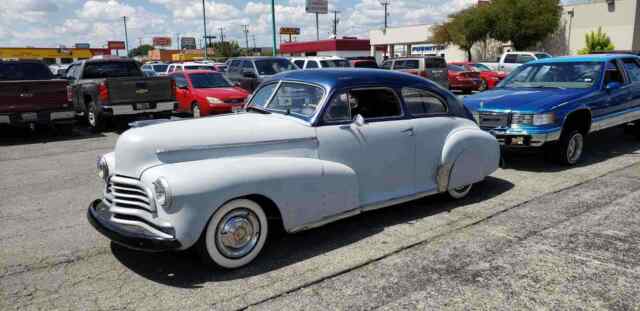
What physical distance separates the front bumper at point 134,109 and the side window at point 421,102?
8452 millimetres

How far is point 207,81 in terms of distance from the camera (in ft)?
47.0

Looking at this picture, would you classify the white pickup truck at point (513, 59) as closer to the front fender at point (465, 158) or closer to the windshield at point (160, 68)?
the windshield at point (160, 68)

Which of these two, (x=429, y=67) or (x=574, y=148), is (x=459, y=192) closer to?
(x=574, y=148)

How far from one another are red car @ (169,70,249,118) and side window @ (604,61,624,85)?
8.34m

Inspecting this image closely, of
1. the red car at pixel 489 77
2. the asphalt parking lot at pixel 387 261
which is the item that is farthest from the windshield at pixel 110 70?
the red car at pixel 489 77

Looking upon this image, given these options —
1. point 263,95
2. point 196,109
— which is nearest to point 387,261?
point 263,95

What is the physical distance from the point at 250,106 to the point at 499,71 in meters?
22.2

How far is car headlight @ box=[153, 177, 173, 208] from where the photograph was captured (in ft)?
11.9

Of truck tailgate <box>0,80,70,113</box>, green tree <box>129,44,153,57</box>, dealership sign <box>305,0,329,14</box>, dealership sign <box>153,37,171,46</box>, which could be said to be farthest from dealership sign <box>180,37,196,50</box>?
truck tailgate <box>0,80,70,113</box>

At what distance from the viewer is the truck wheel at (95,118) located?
480 inches

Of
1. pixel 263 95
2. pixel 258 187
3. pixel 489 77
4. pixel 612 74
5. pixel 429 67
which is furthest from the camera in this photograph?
pixel 489 77

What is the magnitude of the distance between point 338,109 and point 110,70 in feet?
35.2

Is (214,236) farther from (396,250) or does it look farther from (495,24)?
(495,24)

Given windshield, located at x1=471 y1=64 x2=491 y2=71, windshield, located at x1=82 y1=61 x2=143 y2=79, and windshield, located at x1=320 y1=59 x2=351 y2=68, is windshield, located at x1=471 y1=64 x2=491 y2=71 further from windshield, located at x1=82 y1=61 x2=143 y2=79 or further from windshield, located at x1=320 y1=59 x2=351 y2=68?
windshield, located at x1=82 y1=61 x2=143 y2=79
